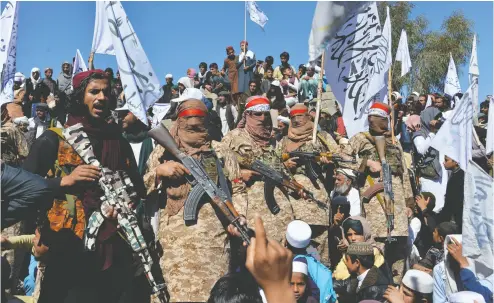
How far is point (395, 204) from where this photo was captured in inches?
315

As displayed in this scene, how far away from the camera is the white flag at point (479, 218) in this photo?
186 inches

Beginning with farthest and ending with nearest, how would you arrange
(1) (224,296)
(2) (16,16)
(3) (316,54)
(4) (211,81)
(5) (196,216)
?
(4) (211,81) < (2) (16,16) < (5) (196,216) < (3) (316,54) < (1) (224,296)

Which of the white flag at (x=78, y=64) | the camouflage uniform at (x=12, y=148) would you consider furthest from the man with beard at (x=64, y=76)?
the camouflage uniform at (x=12, y=148)

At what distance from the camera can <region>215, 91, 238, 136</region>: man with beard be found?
584 inches

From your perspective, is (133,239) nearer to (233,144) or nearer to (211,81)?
(233,144)

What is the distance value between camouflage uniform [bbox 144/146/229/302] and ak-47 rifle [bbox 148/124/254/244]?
82 mm

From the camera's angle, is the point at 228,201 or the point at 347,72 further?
the point at 347,72

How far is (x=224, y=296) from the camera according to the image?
2830 millimetres

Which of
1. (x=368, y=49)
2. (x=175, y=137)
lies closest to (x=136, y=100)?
(x=175, y=137)

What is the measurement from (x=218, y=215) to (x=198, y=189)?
0.84 feet

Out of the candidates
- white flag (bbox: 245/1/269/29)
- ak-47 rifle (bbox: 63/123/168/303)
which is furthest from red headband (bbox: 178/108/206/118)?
white flag (bbox: 245/1/269/29)

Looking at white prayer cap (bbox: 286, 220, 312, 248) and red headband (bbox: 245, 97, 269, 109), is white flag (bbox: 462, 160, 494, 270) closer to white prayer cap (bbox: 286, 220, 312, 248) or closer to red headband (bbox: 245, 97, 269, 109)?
white prayer cap (bbox: 286, 220, 312, 248)

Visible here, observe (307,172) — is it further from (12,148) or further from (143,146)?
(12,148)

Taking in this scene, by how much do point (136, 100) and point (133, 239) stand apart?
5.91ft
